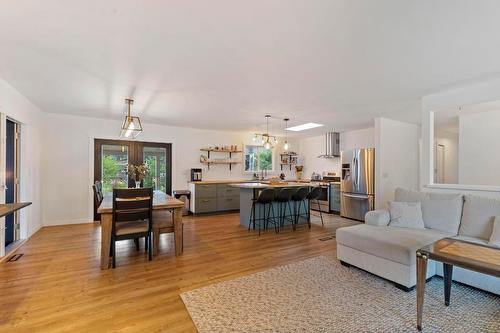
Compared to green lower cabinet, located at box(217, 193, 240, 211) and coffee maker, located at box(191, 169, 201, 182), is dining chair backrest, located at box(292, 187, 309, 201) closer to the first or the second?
green lower cabinet, located at box(217, 193, 240, 211)

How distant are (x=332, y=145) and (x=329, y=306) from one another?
6011 millimetres

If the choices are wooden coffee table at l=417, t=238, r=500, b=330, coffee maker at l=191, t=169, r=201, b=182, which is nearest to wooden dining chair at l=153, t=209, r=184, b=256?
wooden coffee table at l=417, t=238, r=500, b=330

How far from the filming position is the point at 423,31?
209cm

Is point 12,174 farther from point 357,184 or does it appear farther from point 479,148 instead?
point 479,148

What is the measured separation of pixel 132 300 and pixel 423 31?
11.7 feet

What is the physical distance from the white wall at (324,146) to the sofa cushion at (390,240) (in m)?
4.25

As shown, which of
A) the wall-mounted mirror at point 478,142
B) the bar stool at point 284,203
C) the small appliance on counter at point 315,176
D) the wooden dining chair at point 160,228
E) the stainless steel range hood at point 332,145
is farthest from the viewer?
the small appliance on counter at point 315,176

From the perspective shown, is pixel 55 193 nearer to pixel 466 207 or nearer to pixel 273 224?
pixel 273 224

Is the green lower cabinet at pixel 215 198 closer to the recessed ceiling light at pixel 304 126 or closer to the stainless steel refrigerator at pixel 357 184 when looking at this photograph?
the recessed ceiling light at pixel 304 126

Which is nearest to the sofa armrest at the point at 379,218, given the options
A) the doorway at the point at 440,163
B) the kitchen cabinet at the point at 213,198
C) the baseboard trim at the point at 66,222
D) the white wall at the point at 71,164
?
the kitchen cabinet at the point at 213,198

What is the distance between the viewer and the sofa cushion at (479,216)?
281 centimetres

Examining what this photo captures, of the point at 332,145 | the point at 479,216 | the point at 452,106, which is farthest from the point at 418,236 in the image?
the point at 332,145

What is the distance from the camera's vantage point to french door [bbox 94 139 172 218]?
593 centimetres

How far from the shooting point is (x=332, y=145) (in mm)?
7625
